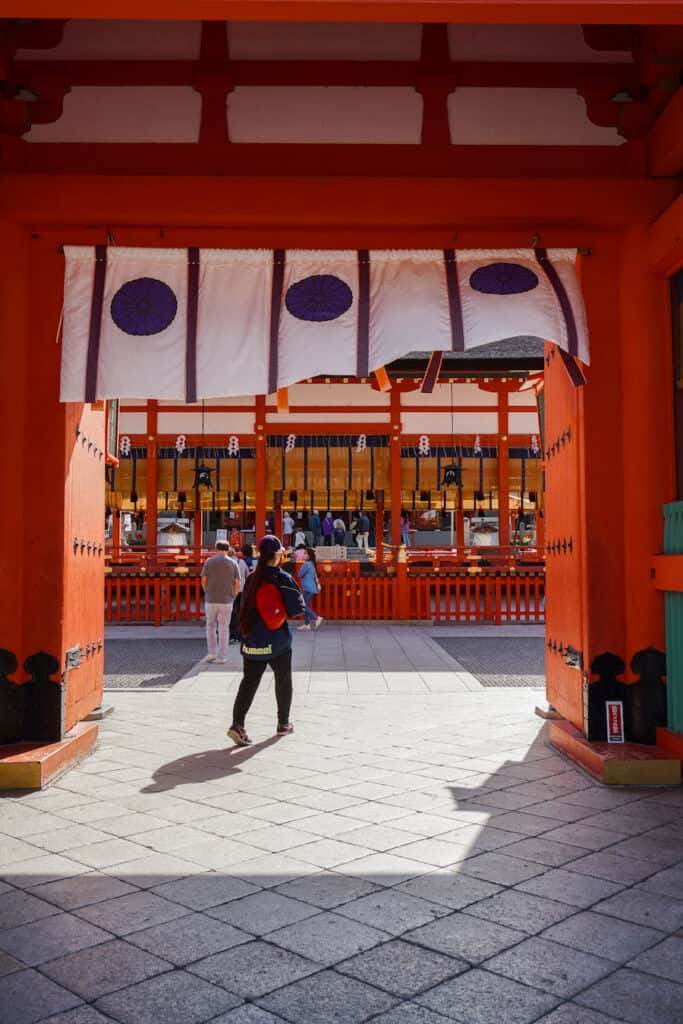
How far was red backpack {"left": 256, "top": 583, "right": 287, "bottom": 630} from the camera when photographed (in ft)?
21.0

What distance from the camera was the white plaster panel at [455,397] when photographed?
58.7 feet

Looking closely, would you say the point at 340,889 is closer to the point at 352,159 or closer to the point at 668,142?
the point at 352,159

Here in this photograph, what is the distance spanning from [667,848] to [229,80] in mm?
5304

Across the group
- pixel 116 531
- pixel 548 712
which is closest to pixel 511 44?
pixel 548 712

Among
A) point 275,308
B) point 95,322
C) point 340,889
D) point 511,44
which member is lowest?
point 340,889

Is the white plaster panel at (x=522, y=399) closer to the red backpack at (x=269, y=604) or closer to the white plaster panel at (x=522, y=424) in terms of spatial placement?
the white plaster panel at (x=522, y=424)

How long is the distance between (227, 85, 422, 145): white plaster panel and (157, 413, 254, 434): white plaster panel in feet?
40.9

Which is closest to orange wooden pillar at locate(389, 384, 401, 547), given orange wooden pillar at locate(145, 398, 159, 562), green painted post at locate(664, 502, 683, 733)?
orange wooden pillar at locate(145, 398, 159, 562)

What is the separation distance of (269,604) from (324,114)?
350 cm

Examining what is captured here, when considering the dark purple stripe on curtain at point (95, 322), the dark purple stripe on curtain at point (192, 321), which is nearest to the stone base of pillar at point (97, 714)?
the dark purple stripe on curtain at point (95, 322)

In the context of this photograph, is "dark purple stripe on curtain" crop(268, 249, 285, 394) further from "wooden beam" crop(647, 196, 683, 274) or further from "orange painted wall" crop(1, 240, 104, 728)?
"wooden beam" crop(647, 196, 683, 274)

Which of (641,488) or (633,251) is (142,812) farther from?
(633,251)

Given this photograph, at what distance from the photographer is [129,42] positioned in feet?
18.7

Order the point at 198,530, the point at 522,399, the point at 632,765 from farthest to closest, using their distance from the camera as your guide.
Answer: the point at 198,530 < the point at 522,399 < the point at 632,765
